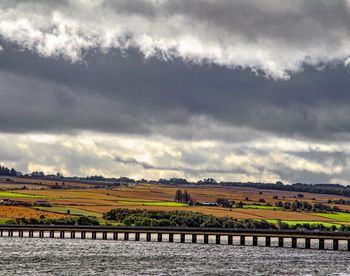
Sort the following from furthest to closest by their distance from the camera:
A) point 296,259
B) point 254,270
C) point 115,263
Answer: point 296,259
point 115,263
point 254,270

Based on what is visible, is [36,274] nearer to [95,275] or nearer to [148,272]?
[95,275]

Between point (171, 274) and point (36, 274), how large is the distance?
21.4 meters

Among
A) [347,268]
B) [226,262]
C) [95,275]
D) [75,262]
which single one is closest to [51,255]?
[75,262]

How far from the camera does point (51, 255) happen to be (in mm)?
190625

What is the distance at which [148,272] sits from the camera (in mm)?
147500

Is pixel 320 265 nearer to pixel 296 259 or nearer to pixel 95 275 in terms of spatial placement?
pixel 296 259

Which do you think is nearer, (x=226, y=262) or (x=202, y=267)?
(x=202, y=267)

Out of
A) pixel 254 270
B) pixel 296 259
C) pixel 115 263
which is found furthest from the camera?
pixel 296 259

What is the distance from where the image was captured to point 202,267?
160500mm

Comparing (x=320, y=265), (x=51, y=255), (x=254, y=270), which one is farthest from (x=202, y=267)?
(x=51, y=255)

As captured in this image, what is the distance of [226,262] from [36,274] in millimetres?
→ 46939

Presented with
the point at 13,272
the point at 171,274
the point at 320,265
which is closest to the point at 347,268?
the point at 320,265

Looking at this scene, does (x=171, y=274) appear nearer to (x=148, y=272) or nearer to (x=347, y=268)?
(x=148, y=272)

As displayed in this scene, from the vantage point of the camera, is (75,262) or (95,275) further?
(75,262)
